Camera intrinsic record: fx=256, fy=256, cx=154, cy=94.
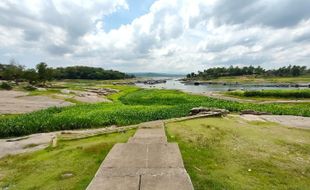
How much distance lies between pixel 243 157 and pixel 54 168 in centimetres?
687

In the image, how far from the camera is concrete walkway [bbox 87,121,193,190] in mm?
6035

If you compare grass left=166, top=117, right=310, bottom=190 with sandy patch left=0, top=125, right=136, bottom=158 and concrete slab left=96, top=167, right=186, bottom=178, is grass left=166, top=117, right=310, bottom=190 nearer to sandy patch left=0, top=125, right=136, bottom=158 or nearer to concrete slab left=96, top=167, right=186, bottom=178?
concrete slab left=96, top=167, right=186, bottom=178

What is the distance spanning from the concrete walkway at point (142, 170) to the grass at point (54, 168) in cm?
89

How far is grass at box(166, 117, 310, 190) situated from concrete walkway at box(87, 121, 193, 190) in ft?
2.50

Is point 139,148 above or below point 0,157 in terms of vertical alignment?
above

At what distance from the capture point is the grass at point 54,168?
24.7 ft

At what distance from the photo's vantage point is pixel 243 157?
9.62 meters

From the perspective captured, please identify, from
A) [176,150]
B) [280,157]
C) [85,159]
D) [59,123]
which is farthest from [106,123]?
[280,157]

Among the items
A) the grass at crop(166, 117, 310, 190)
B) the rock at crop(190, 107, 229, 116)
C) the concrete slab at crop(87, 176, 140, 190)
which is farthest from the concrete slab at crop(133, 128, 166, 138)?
the rock at crop(190, 107, 229, 116)

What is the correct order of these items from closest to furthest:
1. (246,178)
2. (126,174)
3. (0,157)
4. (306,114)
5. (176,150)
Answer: (126,174)
(246,178)
(176,150)
(0,157)
(306,114)

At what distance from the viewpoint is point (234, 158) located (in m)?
9.49

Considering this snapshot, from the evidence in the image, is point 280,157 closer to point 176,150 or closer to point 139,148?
point 176,150

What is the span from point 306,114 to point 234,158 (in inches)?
685

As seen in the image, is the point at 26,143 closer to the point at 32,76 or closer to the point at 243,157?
the point at 243,157
